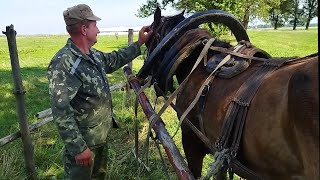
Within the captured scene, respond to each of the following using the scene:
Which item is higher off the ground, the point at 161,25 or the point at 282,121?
the point at 161,25

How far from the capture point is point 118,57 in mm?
3516

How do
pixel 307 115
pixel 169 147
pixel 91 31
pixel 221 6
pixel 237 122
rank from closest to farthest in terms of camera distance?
pixel 307 115, pixel 237 122, pixel 169 147, pixel 91 31, pixel 221 6

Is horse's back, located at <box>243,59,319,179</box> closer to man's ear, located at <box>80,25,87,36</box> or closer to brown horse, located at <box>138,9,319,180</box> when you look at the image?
brown horse, located at <box>138,9,319,180</box>

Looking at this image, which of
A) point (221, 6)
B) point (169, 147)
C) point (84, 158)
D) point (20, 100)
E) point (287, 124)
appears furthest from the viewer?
point (221, 6)

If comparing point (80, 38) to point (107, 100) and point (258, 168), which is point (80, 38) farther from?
point (258, 168)

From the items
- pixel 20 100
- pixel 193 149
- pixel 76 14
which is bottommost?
pixel 193 149

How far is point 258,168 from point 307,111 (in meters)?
0.65

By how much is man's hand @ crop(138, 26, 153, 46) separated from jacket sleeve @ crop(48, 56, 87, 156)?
3.49 feet

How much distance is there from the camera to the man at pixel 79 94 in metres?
2.61

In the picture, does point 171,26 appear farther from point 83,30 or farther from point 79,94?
point 79,94

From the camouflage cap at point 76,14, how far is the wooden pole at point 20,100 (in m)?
1.06

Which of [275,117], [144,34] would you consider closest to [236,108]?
[275,117]

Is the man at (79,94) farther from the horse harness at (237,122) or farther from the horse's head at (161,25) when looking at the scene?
the horse harness at (237,122)

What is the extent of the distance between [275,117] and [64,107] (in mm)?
1480
